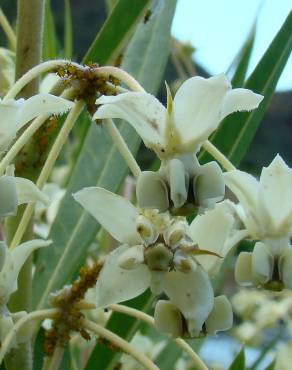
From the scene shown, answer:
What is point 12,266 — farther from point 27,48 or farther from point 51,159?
point 27,48

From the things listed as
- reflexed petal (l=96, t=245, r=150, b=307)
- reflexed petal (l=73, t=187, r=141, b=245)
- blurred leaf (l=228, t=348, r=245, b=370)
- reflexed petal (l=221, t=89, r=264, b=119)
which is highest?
reflexed petal (l=221, t=89, r=264, b=119)

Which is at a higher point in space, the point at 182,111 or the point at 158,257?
the point at 182,111

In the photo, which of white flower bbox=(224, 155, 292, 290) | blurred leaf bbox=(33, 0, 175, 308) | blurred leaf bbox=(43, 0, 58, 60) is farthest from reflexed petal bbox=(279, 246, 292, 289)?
blurred leaf bbox=(43, 0, 58, 60)

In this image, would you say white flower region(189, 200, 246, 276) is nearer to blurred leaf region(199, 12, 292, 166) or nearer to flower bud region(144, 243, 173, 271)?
flower bud region(144, 243, 173, 271)

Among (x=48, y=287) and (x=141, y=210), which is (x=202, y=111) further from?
(x=48, y=287)

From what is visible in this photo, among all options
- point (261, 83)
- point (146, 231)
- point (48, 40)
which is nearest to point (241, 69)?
point (261, 83)

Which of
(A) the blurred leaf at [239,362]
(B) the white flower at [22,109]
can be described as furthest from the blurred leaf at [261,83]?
(B) the white flower at [22,109]

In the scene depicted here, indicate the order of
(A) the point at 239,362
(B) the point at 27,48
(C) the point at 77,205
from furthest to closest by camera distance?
(C) the point at 77,205, (A) the point at 239,362, (B) the point at 27,48
